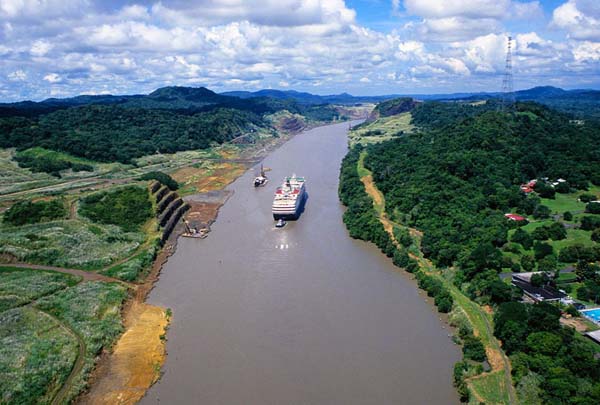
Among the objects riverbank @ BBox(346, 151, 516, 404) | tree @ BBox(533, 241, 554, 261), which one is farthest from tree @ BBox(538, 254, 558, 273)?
riverbank @ BBox(346, 151, 516, 404)

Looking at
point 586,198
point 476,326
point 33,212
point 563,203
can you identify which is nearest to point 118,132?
point 33,212

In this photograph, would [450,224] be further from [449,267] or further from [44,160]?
[44,160]

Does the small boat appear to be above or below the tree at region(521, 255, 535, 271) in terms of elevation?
below

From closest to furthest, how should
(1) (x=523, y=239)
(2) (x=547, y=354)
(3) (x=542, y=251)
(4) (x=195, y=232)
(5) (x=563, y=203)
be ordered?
(2) (x=547, y=354), (3) (x=542, y=251), (1) (x=523, y=239), (5) (x=563, y=203), (4) (x=195, y=232)

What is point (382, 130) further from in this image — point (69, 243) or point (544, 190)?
point (69, 243)

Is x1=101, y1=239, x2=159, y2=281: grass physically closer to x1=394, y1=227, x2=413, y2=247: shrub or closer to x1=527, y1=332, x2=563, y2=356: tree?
x1=394, y1=227, x2=413, y2=247: shrub

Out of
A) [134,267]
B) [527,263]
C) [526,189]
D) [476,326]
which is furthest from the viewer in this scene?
[526,189]
